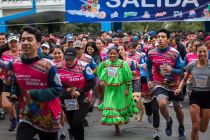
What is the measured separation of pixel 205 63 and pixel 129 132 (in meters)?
2.81

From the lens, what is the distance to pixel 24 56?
17.8 feet

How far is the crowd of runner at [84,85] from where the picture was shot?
543 cm

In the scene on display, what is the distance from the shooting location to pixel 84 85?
7645 millimetres

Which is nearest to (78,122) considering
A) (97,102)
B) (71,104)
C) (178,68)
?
(71,104)

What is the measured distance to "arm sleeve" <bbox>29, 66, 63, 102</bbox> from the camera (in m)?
5.29

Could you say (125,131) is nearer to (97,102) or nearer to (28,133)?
(97,102)

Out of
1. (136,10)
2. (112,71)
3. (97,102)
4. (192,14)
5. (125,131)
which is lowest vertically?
(125,131)

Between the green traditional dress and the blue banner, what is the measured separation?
684cm

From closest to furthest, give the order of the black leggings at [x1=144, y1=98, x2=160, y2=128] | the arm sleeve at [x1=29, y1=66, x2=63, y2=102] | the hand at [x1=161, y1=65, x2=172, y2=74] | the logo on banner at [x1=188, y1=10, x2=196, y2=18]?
the arm sleeve at [x1=29, y1=66, x2=63, y2=102] < the hand at [x1=161, y1=65, x2=172, y2=74] < the black leggings at [x1=144, y1=98, x2=160, y2=128] < the logo on banner at [x1=188, y1=10, x2=196, y2=18]

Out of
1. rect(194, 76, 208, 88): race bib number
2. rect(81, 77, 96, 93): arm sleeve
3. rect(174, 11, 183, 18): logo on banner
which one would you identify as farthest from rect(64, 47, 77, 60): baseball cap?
rect(174, 11, 183, 18): logo on banner

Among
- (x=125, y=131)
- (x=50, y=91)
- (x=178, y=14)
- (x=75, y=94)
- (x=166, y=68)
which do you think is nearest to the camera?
(x=50, y=91)

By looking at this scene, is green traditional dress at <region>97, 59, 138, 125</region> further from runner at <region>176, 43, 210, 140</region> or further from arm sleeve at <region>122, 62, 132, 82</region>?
runner at <region>176, 43, 210, 140</region>

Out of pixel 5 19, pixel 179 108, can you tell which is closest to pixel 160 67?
pixel 179 108

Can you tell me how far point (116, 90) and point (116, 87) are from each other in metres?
0.06
